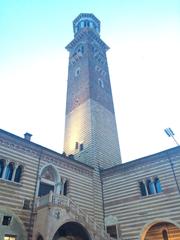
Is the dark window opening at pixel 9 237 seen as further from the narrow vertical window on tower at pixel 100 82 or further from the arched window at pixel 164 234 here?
the narrow vertical window on tower at pixel 100 82

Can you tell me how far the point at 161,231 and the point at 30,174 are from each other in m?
11.1

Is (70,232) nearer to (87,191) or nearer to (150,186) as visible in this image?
(87,191)

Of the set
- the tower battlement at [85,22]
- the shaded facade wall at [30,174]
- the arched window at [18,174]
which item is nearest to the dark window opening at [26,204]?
the shaded facade wall at [30,174]

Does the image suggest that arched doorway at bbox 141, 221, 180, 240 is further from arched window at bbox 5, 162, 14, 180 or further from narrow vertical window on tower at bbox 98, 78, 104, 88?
narrow vertical window on tower at bbox 98, 78, 104, 88

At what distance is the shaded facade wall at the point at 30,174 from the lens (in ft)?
49.7

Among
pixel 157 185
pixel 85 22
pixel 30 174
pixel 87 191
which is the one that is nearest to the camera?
pixel 30 174

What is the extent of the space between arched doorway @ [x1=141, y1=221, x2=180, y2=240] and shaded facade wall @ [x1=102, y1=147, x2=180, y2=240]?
93 cm

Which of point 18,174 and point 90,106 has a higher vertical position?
point 90,106

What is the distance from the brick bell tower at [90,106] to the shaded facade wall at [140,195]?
139 inches

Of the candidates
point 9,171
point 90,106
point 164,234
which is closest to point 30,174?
point 9,171

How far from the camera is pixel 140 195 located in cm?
1886

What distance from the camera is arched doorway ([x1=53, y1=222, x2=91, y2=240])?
16908 millimetres

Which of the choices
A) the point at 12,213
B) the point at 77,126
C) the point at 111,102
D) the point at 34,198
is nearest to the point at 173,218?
the point at 34,198

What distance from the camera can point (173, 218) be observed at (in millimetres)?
16328
